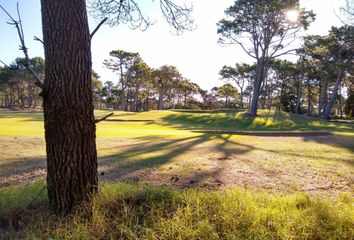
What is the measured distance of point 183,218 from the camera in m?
3.03

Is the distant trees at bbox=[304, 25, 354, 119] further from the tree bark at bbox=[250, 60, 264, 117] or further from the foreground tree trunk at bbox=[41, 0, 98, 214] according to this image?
the foreground tree trunk at bbox=[41, 0, 98, 214]

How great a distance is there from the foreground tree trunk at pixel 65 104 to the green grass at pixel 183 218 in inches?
11.0

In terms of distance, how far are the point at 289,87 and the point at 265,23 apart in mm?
27060

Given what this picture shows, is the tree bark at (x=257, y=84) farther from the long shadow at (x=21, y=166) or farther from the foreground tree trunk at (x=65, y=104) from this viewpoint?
the foreground tree trunk at (x=65, y=104)

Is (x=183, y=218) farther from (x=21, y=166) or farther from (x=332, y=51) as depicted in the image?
(x=332, y=51)

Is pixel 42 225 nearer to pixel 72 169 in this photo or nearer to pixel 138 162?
pixel 72 169

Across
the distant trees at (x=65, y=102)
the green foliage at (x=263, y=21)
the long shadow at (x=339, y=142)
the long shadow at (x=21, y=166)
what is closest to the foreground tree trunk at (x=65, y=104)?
the distant trees at (x=65, y=102)

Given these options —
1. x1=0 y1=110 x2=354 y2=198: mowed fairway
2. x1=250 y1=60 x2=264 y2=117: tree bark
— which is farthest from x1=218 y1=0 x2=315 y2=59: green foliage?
x1=0 y1=110 x2=354 y2=198: mowed fairway

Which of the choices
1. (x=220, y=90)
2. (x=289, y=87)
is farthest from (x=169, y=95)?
(x=289, y=87)

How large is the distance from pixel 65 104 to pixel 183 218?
5.82 feet

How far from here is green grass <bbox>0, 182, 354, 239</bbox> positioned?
284cm

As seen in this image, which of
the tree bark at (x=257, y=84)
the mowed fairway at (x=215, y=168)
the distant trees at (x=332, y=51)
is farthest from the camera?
the tree bark at (x=257, y=84)

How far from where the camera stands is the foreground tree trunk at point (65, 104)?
3391 mm

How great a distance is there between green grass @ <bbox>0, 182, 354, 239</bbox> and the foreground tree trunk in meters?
0.28
